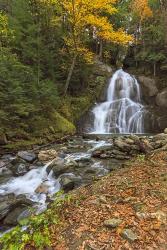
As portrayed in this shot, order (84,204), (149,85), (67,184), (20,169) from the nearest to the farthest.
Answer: (84,204)
(67,184)
(20,169)
(149,85)

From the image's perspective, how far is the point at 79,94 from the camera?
70.7 ft

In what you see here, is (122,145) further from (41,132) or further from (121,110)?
(121,110)

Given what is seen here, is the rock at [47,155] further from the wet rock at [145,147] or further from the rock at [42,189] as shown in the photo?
the wet rock at [145,147]

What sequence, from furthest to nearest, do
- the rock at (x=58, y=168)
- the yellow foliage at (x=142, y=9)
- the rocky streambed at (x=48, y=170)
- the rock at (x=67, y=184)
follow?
the yellow foliage at (x=142, y=9) → the rock at (x=58, y=168) → the rock at (x=67, y=184) → the rocky streambed at (x=48, y=170)

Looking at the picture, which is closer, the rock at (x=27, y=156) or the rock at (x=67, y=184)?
the rock at (x=67, y=184)

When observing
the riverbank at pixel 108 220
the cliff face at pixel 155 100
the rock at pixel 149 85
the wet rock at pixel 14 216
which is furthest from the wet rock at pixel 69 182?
the rock at pixel 149 85

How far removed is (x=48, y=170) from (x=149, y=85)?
636 inches

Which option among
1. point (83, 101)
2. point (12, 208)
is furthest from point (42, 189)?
point (83, 101)

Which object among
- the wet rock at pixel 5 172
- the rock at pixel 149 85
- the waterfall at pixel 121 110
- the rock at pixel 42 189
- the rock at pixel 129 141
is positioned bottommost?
the rock at pixel 42 189

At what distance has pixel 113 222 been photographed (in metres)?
4.28

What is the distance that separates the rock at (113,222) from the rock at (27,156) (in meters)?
7.33

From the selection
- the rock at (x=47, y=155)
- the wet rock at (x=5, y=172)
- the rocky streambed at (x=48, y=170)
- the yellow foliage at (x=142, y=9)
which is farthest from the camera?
the yellow foliage at (x=142, y=9)

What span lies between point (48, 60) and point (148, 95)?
9001mm

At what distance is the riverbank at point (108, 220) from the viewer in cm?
393
